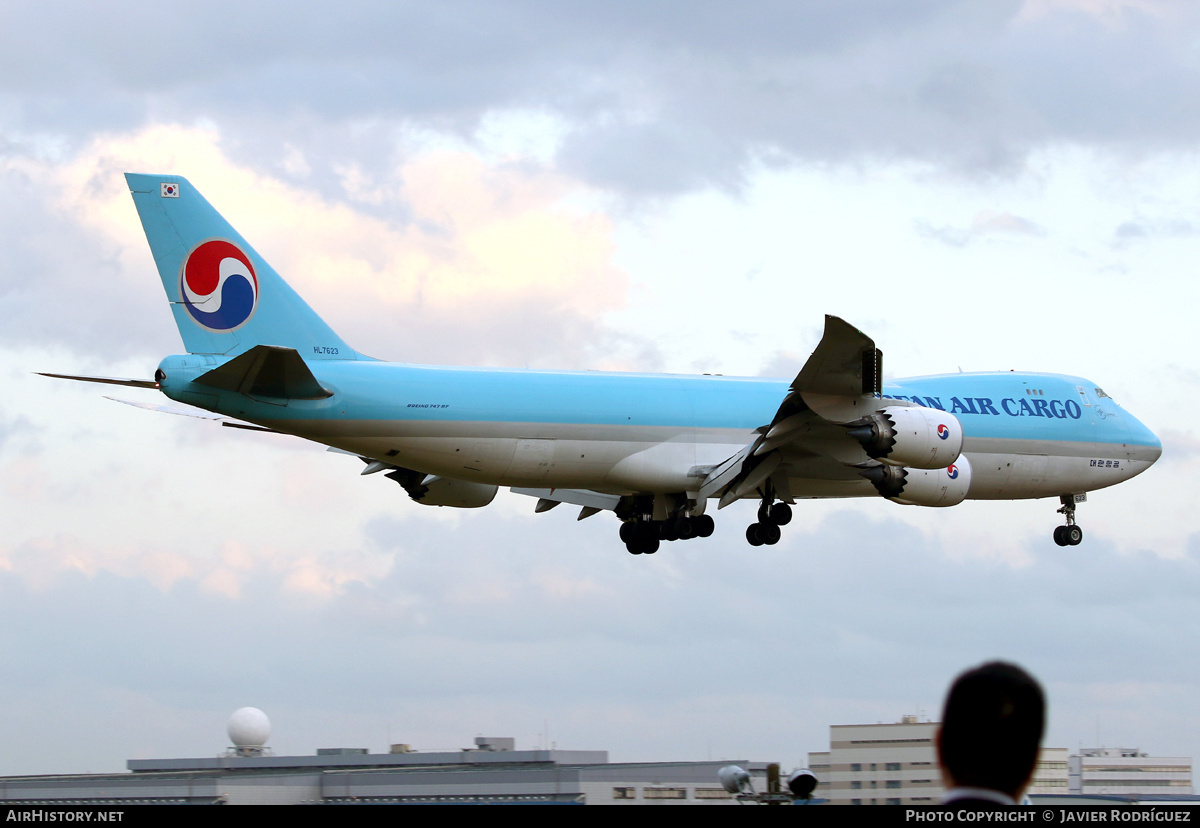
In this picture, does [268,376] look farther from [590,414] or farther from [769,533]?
[769,533]

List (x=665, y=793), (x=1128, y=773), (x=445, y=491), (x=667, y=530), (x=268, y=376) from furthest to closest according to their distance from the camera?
(x=1128, y=773)
(x=445, y=491)
(x=667, y=530)
(x=665, y=793)
(x=268, y=376)

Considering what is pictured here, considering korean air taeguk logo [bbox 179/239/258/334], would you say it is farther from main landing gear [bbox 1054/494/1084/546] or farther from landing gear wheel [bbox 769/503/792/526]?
main landing gear [bbox 1054/494/1084/546]

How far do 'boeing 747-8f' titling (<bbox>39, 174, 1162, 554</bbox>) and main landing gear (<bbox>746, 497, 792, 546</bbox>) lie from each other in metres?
0.05

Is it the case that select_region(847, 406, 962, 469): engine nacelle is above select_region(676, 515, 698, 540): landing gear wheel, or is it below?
above

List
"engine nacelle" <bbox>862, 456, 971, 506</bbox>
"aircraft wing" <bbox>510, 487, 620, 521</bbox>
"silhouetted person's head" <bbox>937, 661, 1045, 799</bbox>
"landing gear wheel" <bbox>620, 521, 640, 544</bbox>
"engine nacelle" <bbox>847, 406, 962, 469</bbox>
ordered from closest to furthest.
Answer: "silhouetted person's head" <bbox>937, 661, 1045, 799</bbox>
"engine nacelle" <bbox>847, 406, 962, 469</bbox>
"engine nacelle" <bbox>862, 456, 971, 506</bbox>
"landing gear wheel" <bbox>620, 521, 640, 544</bbox>
"aircraft wing" <bbox>510, 487, 620, 521</bbox>

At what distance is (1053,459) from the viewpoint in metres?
34.8

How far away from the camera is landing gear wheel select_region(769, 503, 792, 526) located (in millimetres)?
31719

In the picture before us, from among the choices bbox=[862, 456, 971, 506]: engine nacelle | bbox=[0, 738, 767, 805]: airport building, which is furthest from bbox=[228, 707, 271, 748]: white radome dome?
bbox=[862, 456, 971, 506]: engine nacelle

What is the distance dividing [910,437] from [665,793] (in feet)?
30.7

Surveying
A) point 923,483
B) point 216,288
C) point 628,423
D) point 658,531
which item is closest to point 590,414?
point 628,423

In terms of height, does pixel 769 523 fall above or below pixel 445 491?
below

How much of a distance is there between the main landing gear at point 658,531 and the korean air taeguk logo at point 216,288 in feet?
37.2

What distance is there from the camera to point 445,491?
3531 centimetres
